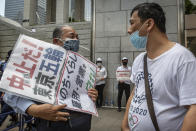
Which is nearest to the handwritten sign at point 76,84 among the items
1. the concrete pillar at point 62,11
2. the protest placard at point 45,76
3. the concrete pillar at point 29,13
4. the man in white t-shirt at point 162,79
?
the protest placard at point 45,76

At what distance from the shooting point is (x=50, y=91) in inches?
51.1

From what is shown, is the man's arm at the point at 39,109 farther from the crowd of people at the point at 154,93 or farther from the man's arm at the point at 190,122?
the man's arm at the point at 190,122

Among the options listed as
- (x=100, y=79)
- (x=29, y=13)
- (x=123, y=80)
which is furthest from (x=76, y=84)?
(x=29, y=13)

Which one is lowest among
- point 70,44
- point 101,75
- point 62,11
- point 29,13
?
point 101,75

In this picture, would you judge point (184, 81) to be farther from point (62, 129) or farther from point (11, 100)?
point (11, 100)

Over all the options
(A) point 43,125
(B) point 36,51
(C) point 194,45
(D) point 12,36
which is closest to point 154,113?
(A) point 43,125

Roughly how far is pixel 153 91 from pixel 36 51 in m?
0.96

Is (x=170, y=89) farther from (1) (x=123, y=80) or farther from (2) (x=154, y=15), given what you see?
(1) (x=123, y=80)

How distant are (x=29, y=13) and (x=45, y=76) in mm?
20189

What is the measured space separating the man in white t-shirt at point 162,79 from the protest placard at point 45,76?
1.49 ft

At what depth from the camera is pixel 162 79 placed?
1.21 m

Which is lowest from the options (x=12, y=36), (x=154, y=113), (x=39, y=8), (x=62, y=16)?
(x=154, y=113)

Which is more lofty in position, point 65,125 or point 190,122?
point 190,122

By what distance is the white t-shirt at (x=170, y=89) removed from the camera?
3.59 ft
